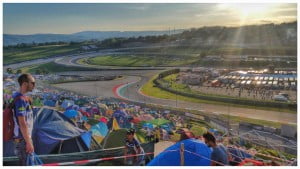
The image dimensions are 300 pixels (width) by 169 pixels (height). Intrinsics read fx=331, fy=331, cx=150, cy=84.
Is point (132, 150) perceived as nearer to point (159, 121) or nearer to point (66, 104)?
point (159, 121)

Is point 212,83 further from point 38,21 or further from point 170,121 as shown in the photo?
point 38,21

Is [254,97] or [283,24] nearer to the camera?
[283,24]

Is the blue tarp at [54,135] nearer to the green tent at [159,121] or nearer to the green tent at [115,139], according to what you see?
the green tent at [115,139]

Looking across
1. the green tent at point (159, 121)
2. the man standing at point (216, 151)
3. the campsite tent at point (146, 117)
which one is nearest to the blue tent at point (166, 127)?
the green tent at point (159, 121)

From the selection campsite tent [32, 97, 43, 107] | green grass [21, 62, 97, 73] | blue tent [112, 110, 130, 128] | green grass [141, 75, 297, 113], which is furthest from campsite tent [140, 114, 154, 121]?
campsite tent [32, 97, 43, 107]

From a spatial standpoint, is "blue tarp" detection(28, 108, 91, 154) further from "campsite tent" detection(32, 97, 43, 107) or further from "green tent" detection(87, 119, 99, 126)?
"campsite tent" detection(32, 97, 43, 107)

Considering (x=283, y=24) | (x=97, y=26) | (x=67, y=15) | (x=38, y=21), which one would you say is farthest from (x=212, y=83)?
(x=38, y=21)
